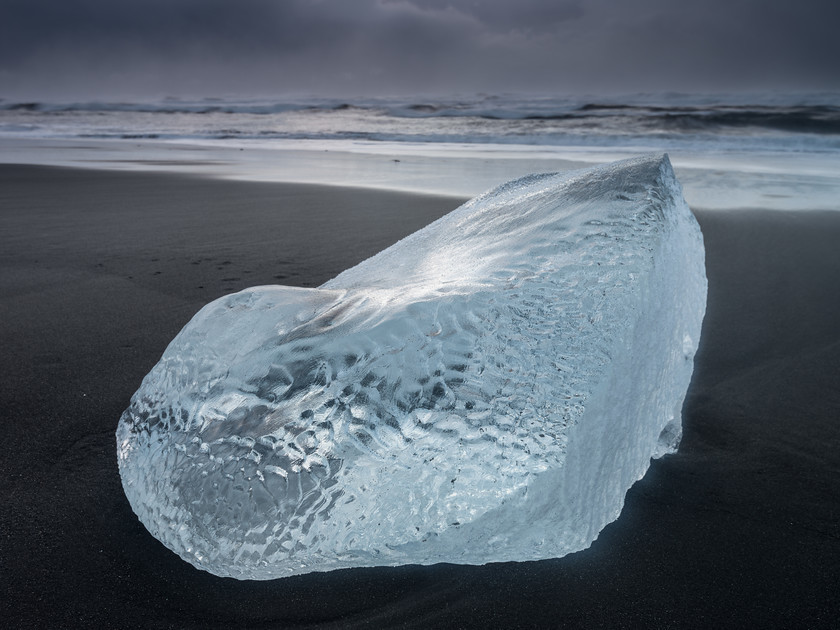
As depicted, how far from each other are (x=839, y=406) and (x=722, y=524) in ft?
2.45

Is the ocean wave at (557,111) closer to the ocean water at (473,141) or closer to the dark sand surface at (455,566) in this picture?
the ocean water at (473,141)

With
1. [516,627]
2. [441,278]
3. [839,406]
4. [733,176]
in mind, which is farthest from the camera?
[733,176]

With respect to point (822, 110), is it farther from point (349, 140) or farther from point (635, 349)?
point (635, 349)

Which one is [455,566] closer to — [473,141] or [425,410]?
[425,410]

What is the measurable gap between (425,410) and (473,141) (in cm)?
1154

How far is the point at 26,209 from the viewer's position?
15.4 feet

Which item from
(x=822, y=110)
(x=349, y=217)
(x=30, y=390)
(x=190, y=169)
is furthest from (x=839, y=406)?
(x=822, y=110)

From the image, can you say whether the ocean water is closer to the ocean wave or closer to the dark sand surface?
the ocean wave

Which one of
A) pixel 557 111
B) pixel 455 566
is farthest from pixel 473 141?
pixel 455 566

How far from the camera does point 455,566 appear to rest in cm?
117

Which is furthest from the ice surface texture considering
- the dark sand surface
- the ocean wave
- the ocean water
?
the ocean wave

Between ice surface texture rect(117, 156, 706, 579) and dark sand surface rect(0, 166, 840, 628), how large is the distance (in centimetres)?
11

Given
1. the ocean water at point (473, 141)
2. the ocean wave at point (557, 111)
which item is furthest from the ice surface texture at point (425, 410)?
the ocean wave at point (557, 111)

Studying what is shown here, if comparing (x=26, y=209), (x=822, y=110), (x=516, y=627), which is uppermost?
(x=822, y=110)
